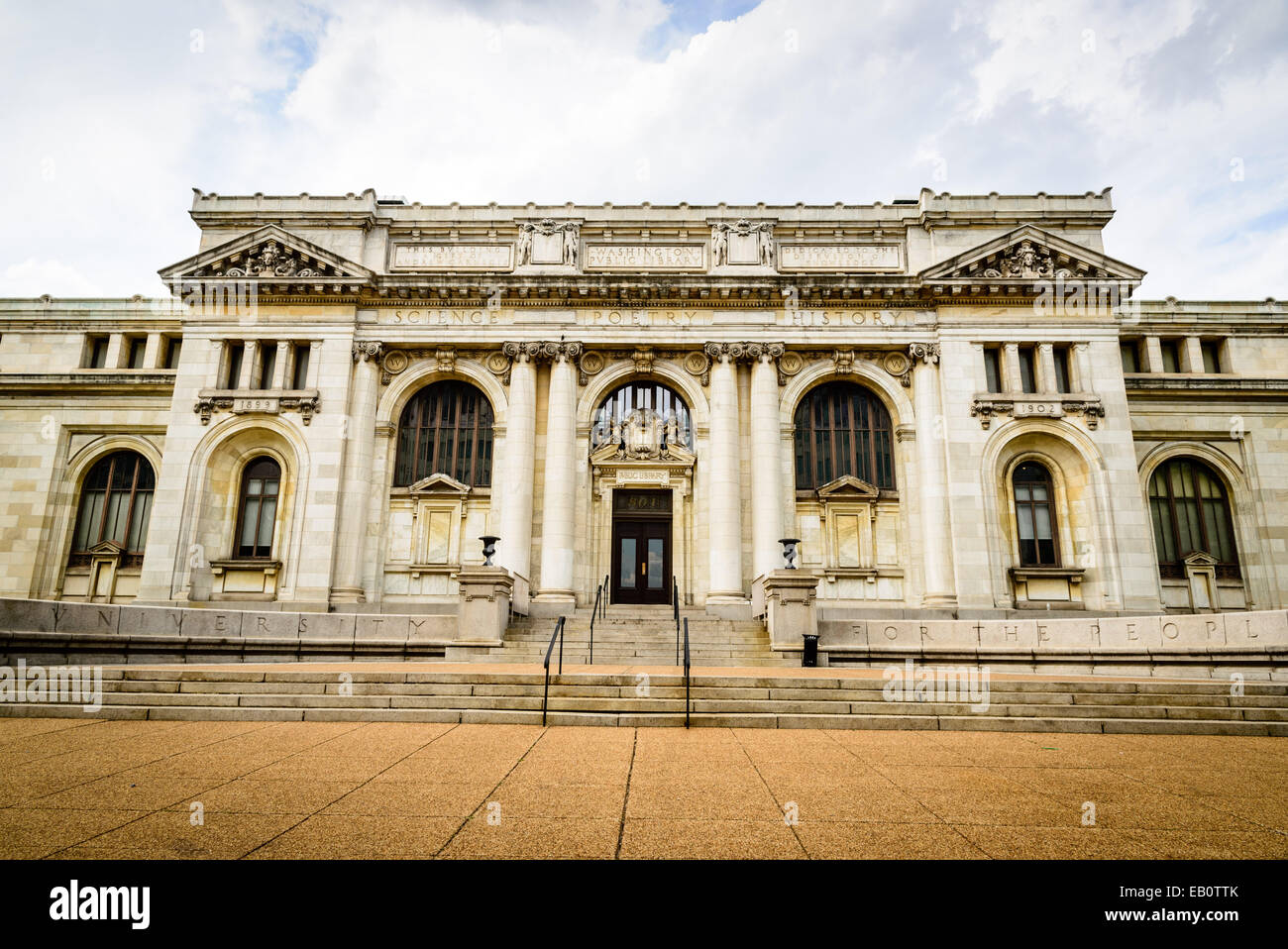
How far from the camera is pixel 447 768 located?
25.4 ft

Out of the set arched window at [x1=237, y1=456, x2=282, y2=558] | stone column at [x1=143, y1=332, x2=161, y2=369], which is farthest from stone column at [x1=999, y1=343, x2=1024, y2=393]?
stone column at [x1=143, y1=332, x2=161, y2=369]

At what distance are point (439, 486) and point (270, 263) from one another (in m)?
10.2

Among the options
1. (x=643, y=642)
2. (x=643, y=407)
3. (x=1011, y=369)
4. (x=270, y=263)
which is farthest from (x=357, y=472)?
(x=1011, y=369)

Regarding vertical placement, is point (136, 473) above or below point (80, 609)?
above

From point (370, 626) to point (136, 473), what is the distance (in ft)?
54.6

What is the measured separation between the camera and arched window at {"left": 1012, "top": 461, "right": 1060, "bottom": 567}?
82.4 feet

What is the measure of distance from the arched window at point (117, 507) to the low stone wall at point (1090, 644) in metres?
25.5

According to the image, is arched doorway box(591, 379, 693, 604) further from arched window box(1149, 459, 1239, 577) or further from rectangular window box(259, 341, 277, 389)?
arched window box(1149, 459, 1239, 577)

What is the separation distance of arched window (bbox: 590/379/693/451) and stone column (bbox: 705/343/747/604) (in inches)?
51.2

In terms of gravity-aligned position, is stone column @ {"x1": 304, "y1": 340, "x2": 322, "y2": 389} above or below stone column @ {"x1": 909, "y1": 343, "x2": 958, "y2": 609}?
above
